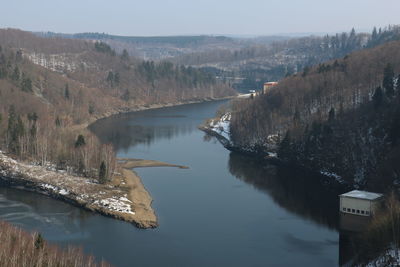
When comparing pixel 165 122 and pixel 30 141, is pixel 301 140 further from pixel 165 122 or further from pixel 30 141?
pixel 165 122

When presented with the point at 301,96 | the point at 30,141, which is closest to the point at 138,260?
the point at 30,141

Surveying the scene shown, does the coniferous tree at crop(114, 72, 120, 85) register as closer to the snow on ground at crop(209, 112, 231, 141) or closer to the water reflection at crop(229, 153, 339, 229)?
the snow on ground at crop(209, 112, 231, 141)

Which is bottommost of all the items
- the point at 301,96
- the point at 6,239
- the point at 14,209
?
the point at 14,209

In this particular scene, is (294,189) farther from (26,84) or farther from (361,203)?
(26,84)

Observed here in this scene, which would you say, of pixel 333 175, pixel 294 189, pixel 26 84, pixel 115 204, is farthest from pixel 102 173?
pixel 26 84

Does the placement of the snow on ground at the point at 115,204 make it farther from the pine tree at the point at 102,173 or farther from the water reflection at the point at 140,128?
the water reflection at the point at 140,128

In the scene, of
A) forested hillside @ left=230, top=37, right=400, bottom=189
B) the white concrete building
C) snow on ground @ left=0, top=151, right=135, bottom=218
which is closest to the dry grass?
snow on ground @ left=0, top=151, right=135, bottom=218
